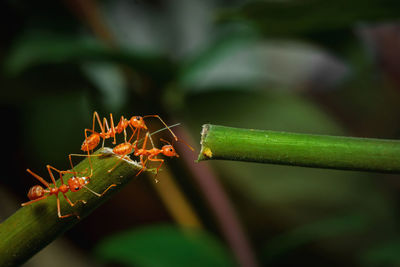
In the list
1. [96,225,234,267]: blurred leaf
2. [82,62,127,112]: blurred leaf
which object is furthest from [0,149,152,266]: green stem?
[82,62,127,112]: blurred leaf

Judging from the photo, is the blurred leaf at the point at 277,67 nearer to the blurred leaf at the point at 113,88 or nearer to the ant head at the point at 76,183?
the blurred leaf at the point at 113,88

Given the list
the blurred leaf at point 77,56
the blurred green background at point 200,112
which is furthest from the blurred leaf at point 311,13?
the blurred leaf at point 77,56

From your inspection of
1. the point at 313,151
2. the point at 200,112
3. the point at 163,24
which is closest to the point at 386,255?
the point at 200,112

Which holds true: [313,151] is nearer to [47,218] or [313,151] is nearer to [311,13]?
[47,218]

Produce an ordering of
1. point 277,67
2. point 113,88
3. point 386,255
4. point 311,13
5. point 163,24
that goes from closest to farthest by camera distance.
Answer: point 311,13 → point 386,255 → point 113,88 → point 163,24 → point 277,67

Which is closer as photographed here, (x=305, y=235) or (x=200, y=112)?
(x=305, y=235)

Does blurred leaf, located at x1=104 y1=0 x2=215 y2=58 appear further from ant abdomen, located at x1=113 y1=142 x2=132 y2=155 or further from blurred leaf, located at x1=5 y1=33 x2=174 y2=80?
ant abdomen, located at x1=113 y1=142 x2=132 y2=155

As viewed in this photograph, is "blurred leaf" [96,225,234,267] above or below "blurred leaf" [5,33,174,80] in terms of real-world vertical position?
below
